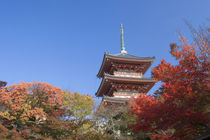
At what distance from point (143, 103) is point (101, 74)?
1514 centimetres

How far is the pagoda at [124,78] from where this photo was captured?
20500 millimetres

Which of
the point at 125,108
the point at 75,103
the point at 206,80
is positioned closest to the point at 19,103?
the point at 75,103

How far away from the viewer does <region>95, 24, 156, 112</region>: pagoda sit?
20500 mm

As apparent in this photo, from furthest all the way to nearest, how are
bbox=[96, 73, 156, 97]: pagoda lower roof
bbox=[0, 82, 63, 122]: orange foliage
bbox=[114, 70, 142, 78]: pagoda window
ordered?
bbox=[114, 70, 142, 78]: pagoda window
bbox=[96, 73, 156, 97]: pagoda lower roof
bbox=[0, 82, 63, 122]: orange foliage

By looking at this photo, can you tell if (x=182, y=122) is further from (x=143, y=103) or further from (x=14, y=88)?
(x=14, y=88)

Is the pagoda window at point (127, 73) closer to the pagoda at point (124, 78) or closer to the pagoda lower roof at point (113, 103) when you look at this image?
the pagoda at point (124, 78)

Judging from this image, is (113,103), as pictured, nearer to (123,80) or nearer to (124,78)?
(123,80)

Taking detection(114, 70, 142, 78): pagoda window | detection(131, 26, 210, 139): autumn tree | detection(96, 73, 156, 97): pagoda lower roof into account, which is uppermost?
detection(114, 70, 142, 78): pagoda window

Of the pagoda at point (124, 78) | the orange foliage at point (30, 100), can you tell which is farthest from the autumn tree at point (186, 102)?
the pagoda at point (124, 78)

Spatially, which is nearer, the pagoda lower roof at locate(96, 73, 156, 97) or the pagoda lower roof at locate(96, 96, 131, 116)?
the pagoda lower roof at locate(96, 96, 131, 116)

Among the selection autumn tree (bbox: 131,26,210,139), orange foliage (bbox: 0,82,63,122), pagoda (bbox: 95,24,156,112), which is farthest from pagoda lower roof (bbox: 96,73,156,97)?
autumn tree (bbox: 131,26,210,139)

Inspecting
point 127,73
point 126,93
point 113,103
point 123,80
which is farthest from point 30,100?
point 127,73

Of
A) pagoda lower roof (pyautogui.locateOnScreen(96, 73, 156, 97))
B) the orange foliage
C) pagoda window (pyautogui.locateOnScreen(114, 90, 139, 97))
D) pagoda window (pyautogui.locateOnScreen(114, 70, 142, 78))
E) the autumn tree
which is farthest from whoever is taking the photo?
pagoda window (pyautogui.locateOnScreen(114, 70, 142, 78))

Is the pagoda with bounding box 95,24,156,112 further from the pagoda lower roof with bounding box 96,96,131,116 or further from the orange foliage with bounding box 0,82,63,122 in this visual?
the orange foliage with bounding box 0,82,63,122
